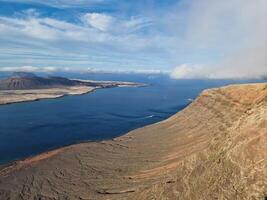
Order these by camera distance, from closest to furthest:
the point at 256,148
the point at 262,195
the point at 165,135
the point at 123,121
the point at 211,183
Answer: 1. the point at 262,195
2. the point at 256,148
3. the point at 211,183
4. the point at 165,135
5. the point at 123,121

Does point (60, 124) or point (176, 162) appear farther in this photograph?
point (60, 124)

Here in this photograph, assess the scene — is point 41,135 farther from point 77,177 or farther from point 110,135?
point 77,177

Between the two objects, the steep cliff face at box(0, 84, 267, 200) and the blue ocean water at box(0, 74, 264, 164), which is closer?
the steep cliff face at box(0, 84, 267, 200)

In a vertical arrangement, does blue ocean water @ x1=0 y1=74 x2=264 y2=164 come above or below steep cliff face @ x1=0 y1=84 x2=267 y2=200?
below

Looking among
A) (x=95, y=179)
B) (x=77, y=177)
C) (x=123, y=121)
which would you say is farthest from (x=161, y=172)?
(x=123, y=121)

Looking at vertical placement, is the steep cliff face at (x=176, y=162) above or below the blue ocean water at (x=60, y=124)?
above

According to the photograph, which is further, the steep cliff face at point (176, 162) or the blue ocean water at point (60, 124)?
the blue ocean water at point (60, 124)

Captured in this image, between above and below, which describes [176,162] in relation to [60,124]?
above

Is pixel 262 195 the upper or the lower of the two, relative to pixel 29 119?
upper
